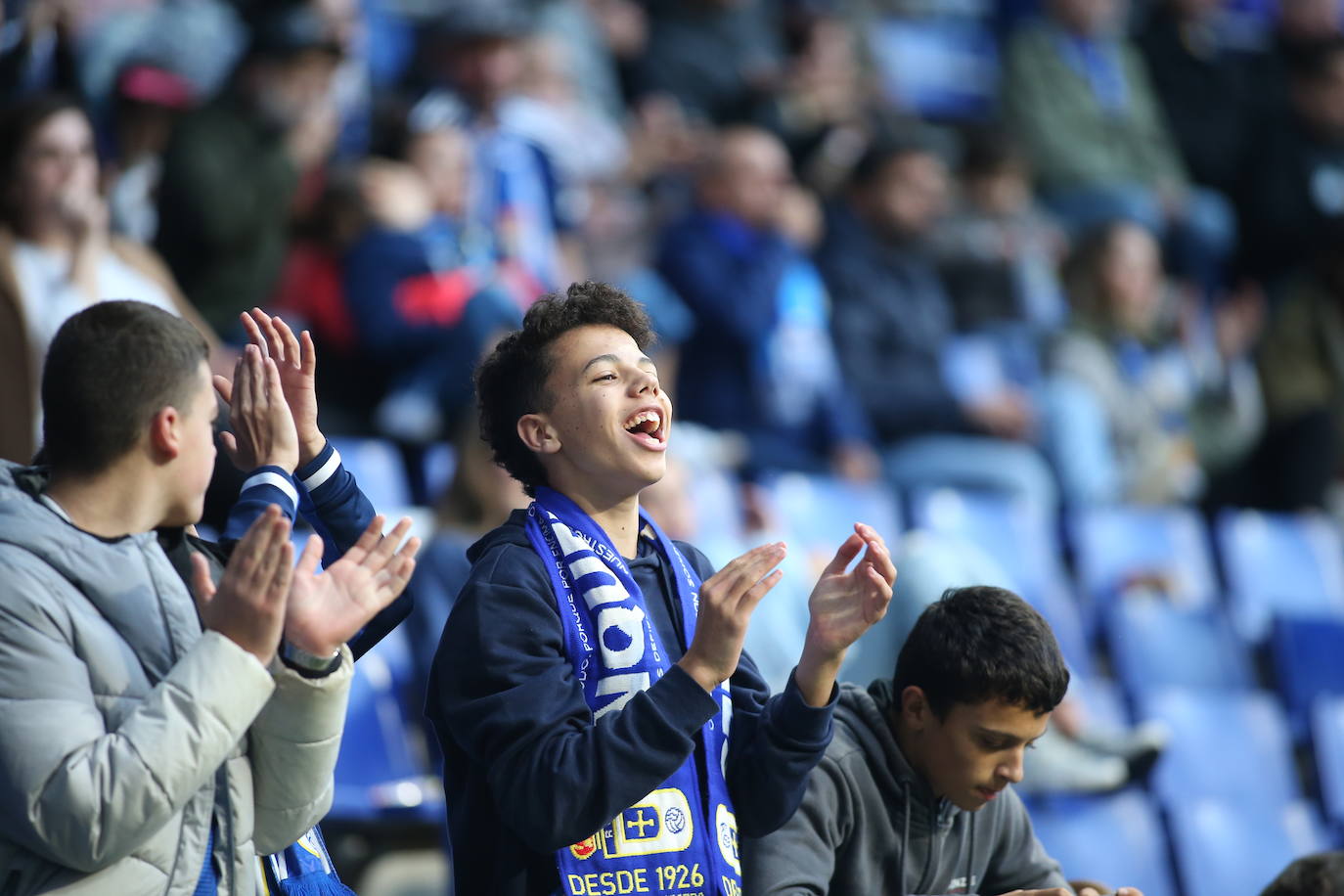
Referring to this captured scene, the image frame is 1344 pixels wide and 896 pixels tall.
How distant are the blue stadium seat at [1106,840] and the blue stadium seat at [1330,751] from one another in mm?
911

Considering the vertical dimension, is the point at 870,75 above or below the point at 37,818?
above

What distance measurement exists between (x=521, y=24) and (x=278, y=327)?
4.57 meters

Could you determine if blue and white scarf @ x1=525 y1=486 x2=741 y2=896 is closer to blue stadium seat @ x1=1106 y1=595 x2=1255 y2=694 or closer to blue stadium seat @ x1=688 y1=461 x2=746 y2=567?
blue stadium seat @ x1=688 y1=461 x2=746 y2=567

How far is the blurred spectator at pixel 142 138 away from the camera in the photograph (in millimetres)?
5438

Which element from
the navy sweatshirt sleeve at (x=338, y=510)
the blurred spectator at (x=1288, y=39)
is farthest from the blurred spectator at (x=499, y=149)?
the blurred spectator at (x=1288, y=39)

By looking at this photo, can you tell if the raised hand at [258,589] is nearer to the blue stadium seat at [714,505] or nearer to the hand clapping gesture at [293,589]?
the hand clapping gesture at [293,589]

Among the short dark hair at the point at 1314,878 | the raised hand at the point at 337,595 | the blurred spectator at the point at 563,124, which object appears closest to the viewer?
the raised hand at the point at 337,595

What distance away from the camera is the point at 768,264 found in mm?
6844

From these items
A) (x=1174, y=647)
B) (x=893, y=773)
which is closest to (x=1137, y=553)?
(x=1174, y=647)

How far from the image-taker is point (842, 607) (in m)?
2.42

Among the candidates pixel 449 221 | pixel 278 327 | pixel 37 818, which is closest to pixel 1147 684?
pixel 449 221

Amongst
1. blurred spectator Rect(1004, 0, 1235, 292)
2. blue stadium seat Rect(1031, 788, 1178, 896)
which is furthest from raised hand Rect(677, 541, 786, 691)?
blurred spectator Rect(1004, 0, 1235, 292)

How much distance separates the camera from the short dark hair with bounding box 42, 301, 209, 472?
218cm

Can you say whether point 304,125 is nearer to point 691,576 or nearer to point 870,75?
point 691,576
